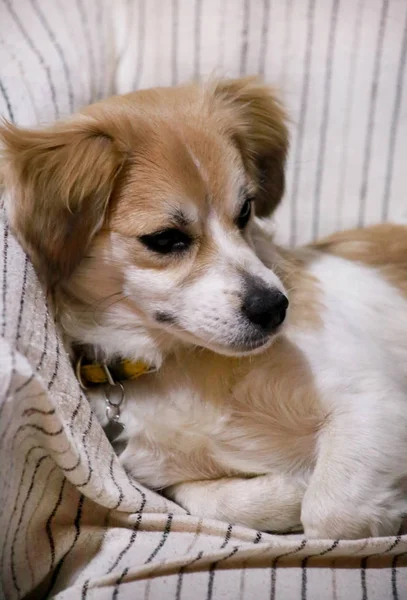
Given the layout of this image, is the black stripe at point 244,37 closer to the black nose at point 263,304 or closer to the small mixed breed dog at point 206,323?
the small mixed breed dog at point 206,323

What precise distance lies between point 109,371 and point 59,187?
0.31 meters

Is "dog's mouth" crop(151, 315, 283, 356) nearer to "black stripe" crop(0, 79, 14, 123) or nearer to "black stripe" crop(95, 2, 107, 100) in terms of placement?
"black stripe" crop(0, 79, 14, 123)

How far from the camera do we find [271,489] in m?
1.09

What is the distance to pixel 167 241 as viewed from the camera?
1050 millimetres

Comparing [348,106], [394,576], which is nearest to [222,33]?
[348,106]

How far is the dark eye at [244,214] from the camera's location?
1.13m

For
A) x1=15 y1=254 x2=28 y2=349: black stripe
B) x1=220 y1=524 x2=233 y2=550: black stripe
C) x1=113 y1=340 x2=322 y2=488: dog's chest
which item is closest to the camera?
x1=15 y1=254 x2=28 y2=349: black stripe

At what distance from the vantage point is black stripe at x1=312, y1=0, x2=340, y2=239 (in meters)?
1.54

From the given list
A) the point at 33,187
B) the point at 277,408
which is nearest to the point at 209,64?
the point at 33,187

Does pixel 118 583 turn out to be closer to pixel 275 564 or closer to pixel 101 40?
pixel 275 564

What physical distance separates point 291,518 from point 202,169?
1.76ft

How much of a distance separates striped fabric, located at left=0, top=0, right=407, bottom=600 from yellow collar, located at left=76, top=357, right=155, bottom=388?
0.11 metres

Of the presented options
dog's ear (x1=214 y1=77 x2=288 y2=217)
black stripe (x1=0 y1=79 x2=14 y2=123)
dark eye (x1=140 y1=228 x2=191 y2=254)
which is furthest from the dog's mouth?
black stripe (x1=0 y1=79 x2=14 y2=123)

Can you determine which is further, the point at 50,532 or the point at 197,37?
the point at 197,37
